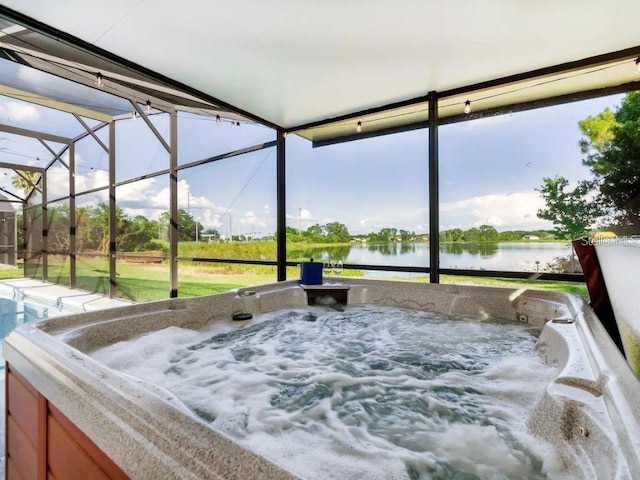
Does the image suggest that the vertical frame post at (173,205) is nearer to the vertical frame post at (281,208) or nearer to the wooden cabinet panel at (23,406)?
the vertical frame post at (281,208)

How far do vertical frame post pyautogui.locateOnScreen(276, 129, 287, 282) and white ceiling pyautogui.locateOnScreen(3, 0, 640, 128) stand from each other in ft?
3.17

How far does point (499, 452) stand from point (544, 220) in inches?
135

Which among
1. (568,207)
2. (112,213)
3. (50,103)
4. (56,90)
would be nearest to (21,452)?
(56,90)

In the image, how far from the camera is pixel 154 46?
2137 millimetres

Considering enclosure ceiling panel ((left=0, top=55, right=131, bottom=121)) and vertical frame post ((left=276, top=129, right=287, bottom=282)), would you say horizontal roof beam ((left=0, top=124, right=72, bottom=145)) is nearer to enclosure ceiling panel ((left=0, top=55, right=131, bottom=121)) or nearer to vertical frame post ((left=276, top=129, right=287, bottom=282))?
enclosure ceiling panel ((left=0, top=55, right=131, bottom=121))

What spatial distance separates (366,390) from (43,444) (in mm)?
972

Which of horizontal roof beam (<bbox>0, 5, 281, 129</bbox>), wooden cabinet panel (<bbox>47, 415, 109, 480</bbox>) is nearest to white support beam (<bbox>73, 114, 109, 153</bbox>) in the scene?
horizontal roof beam (<bbox>0, 5, 281, 129</bbox>)

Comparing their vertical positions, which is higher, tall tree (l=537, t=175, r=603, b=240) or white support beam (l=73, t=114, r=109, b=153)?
white support beam (l=73, t=114, r=109, b=153)

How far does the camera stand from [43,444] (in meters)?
0.85

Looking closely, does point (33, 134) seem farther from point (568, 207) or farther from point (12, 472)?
point (568, 207)

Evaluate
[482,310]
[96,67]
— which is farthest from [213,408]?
[96,67]

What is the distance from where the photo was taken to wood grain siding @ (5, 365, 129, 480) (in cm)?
67

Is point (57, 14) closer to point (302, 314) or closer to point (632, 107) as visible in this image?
point (302, 314)

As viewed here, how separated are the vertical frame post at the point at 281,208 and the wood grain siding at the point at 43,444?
2.64 m
